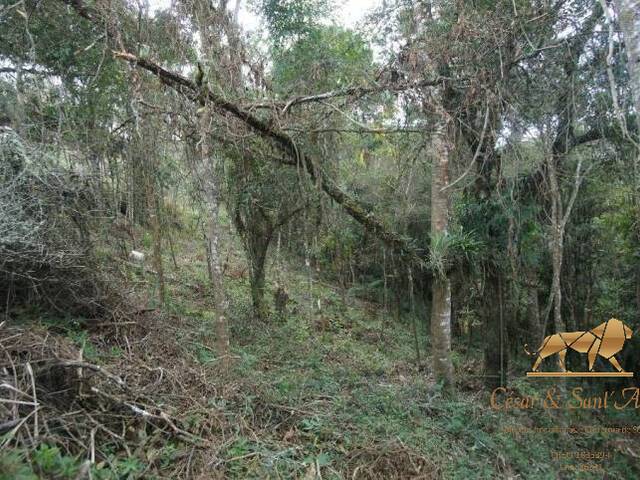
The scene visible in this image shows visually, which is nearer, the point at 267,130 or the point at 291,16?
the point at 267,130

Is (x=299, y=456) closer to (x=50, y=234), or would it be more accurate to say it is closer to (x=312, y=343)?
(x=50, y=234)

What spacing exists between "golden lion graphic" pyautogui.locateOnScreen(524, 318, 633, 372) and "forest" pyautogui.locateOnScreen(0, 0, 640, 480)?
0.06 meters

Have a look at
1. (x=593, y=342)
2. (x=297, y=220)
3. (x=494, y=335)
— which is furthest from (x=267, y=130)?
(x=593, y=342)

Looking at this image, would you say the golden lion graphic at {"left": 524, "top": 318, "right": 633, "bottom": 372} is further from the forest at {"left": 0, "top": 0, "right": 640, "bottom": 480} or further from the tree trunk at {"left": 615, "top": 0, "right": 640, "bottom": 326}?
the tree trunk at {"left": 615, "top": 0, "right": 640, "bottom": 326}

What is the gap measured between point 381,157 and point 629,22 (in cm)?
823

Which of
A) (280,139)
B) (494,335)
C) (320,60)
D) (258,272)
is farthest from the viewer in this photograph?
(258,272)

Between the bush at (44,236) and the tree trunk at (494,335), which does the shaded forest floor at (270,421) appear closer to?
the bush at (44,236)

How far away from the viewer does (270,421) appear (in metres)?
3.44

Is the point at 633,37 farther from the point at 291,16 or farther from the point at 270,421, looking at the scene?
the point at 291,16

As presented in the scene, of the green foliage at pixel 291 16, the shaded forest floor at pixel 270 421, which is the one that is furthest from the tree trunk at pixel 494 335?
the green foliage at pixel 291 16

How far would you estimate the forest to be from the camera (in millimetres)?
2893

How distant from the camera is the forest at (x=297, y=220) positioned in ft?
9.49

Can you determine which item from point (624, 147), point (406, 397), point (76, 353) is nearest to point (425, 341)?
point (406, 397)

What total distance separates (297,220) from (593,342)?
5.77 metres
